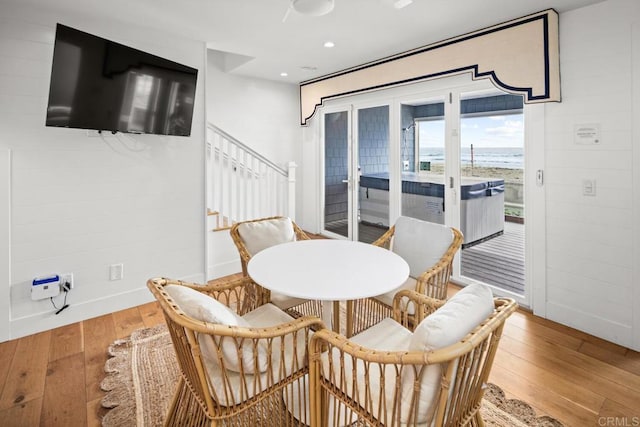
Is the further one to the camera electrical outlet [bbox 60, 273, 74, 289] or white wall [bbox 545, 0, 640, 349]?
electrical outlet [bbox 60, 273, 74, 289]

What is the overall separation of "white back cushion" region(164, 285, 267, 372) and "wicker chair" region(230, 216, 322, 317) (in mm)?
882

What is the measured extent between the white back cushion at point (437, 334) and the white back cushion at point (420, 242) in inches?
43.7

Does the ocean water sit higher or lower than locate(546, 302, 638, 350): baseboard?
higher

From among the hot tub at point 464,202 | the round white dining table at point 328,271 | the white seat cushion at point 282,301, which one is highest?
the hot tub at point 464,202

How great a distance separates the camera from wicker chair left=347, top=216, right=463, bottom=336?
7.14 ft

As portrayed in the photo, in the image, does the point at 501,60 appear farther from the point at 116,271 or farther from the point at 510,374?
the point at 116,271

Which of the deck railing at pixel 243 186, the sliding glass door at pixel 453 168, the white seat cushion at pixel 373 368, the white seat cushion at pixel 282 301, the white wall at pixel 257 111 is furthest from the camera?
the white wall at pixel 257 111

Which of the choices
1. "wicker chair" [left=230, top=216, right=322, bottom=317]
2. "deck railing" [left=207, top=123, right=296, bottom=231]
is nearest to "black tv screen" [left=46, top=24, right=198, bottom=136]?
"deck railing" [left=207, top=123, right=296, bottom=231]

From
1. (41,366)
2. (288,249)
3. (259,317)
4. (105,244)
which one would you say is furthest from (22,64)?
(259,317)

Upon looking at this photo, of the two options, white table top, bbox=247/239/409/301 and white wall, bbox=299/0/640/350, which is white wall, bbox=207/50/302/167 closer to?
white table top, bbox=247/239/409/301

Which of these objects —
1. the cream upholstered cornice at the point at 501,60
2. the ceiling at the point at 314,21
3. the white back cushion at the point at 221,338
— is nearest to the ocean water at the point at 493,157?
the cream upholstered cornice at the point at 501,60

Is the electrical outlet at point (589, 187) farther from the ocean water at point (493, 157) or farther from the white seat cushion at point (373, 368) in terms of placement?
the white seat cushion at point (373, 368)

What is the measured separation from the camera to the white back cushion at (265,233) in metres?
2.51

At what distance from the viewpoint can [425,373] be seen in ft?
3.63
